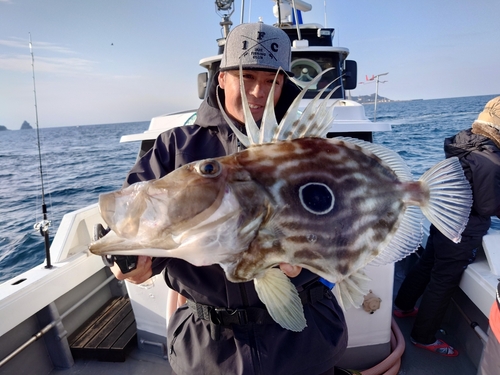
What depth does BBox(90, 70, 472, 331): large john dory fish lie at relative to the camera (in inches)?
53.6

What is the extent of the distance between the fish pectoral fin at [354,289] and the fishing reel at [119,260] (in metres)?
1.04

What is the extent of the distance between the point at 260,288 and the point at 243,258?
20cm

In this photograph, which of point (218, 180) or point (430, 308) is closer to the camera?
point (218, 180)

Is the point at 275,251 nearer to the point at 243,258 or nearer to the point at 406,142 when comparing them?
the point at 243,258

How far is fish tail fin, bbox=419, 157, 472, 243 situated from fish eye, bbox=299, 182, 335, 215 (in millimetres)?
558

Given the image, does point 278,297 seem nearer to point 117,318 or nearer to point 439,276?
point 439,276

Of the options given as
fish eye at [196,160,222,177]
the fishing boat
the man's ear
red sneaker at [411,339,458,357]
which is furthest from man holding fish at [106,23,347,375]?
red sneaker at [411,339,458,357]

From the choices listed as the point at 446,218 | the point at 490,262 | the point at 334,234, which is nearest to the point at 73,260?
the point at 334,234

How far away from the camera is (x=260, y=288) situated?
157cm

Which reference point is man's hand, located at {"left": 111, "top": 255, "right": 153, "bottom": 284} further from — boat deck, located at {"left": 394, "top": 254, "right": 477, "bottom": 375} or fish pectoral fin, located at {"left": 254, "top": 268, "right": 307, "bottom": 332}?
boat deck, located at {"left": 394, "top": 254, "right": 477, "bottom": 375}

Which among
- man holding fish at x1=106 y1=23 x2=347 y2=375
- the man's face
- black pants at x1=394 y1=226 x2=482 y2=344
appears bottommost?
black pants at x1=394 y1=226 x2=482 y2=344

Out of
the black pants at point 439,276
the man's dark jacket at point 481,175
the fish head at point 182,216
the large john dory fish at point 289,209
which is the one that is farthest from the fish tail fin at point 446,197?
the black pants at point 439,276

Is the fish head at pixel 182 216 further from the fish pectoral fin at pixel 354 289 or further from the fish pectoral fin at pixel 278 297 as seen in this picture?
the fish pectoral fin at pixel 354 289

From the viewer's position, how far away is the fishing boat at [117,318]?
350 cm
